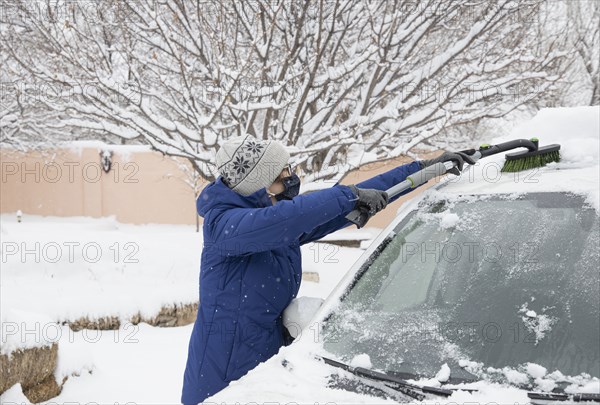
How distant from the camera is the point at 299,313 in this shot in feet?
8.22

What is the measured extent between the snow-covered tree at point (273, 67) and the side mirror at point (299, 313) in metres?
4.82

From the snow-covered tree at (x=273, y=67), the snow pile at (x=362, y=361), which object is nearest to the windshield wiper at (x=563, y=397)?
the snow pile at (x=362, y=361)

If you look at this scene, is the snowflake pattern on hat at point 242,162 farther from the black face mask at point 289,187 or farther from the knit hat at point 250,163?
the black face mask at point 289,187

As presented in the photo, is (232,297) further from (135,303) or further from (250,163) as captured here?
(135,303)

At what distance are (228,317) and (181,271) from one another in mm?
6212

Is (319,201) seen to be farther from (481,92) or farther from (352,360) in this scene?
(481,92)

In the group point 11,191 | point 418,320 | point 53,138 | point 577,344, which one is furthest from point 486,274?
point 11,191

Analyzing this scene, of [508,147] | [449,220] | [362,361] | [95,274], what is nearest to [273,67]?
[95,274]

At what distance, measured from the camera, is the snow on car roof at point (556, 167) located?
2.29 metres

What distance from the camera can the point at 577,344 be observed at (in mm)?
1889

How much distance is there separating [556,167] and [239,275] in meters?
1.27

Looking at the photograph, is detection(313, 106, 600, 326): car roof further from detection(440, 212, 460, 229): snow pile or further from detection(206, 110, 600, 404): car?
detection(440, 212, 460, 229): snow pile

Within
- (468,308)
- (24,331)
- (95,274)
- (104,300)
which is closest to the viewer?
(468,308)

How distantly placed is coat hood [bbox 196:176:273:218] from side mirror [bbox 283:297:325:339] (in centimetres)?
42
